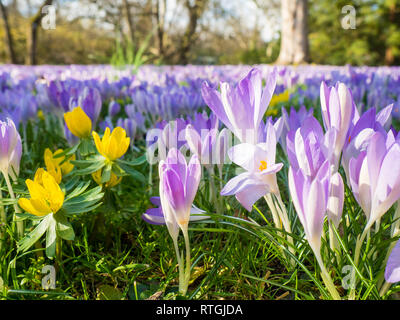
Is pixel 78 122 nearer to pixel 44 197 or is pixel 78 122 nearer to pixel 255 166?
pixel 44 197

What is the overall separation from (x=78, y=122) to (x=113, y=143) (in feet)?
0.81

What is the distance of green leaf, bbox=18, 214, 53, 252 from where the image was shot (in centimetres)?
83

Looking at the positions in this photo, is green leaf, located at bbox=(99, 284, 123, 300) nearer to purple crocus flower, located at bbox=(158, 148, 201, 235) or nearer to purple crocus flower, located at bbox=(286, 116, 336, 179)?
purple crocus flower, located at bbox=(158, 148, 201, 235)

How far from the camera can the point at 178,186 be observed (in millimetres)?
717

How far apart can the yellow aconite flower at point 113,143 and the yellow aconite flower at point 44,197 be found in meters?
0.20

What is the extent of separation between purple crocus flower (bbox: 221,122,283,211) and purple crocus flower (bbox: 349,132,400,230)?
15cm

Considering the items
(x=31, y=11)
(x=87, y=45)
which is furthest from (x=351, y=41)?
(x=31, y=11)

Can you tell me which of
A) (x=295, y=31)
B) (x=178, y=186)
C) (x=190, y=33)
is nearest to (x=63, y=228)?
(x=178, y=186)

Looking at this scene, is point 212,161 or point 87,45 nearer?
point 212,161

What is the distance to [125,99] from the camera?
3.12 m

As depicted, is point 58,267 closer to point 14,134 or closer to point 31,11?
point 14,134

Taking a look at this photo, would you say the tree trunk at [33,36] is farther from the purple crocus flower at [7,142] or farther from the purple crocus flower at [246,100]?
the purple crocus flower at [246,100]

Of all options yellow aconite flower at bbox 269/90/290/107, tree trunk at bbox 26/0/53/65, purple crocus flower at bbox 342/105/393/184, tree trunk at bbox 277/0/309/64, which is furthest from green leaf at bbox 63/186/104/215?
tree trunk at bbox 26/0/53/65
